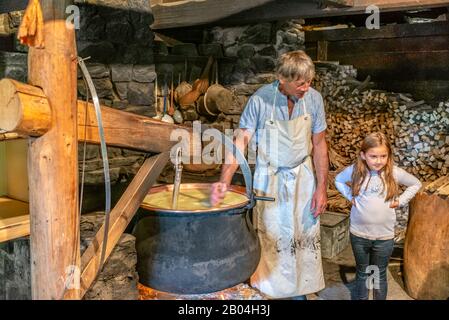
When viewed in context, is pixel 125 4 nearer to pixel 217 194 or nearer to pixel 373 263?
pixel 217 194

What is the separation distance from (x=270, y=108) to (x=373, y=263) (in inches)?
46.6

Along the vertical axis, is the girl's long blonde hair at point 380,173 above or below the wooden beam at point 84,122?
below

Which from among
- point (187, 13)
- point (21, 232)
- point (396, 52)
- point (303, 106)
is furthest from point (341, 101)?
point (21, 232)

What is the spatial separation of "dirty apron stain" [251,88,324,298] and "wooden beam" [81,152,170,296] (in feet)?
3.05

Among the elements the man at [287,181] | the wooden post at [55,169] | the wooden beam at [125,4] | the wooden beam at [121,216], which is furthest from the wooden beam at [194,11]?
the wooden post at [55,169]

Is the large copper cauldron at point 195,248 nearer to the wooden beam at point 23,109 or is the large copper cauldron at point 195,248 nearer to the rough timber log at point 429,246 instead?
the wooden beam at point 23,109

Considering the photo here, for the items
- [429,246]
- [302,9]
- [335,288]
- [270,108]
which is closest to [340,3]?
[302,9]

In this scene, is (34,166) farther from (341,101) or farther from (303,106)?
(341,101)

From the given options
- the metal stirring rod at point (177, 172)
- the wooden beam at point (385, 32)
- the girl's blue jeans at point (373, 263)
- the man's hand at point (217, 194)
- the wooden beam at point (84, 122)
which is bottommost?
the girl's blue jeans at point (373, 263)

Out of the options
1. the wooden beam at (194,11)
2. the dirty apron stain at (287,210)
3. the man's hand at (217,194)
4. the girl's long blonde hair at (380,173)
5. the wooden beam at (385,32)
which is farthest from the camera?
the wooden beam at (385,32)

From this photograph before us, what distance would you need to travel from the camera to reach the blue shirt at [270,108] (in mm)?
3078

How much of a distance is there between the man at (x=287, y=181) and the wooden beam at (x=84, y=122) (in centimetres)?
76

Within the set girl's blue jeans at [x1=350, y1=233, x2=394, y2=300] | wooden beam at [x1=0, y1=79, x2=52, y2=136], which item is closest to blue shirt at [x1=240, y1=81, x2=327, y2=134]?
girl's blue jeans at [x1=350, y1=233, x2=394, y2=300]

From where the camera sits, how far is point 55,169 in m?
1.95
